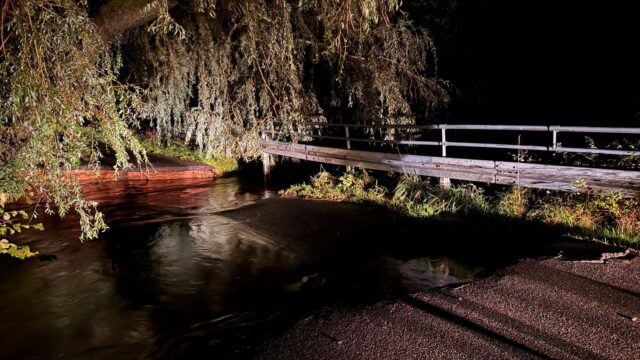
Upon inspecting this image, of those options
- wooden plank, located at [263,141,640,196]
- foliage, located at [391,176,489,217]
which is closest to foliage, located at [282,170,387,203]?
wooden plank, located at [263,141,640,196]

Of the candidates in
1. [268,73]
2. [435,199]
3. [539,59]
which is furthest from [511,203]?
[268,73]

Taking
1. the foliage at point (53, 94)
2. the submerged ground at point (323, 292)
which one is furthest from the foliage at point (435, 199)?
the foliage at point (53, 94)

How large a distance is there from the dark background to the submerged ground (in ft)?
19.8

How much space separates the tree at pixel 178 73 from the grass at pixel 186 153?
2913 millimetres

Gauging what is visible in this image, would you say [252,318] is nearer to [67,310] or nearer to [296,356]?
[296,356]

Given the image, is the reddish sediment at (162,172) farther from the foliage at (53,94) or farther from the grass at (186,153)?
the foliage at (53,94)

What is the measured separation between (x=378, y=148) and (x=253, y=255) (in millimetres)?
8542

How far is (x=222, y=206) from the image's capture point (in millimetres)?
12281

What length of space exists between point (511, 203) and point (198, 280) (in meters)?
5.53

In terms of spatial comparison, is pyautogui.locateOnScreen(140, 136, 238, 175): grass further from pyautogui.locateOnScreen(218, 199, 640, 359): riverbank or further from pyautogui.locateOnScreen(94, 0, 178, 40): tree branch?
pyautogui.locateOnScreen(218, 199, 640, 359): riverbank

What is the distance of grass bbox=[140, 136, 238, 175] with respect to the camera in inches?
690

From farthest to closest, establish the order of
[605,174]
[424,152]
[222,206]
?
[424,152] < [222,206] < [605,174]

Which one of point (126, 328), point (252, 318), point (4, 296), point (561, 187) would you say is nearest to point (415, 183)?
point (561, 187)

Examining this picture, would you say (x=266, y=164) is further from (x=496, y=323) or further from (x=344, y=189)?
(x=496, y=323)
